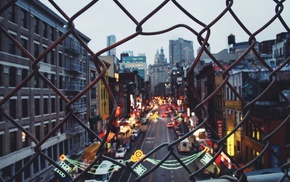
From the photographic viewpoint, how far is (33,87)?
61.5ft

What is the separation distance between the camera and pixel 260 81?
1997 cm

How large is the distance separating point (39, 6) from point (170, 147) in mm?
20743

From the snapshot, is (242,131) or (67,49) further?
(67,49)

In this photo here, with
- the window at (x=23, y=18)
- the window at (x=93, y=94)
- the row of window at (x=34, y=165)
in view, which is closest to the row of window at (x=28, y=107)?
the row of window at (x=34, y=165)

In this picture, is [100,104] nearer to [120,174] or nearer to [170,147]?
[120,174]

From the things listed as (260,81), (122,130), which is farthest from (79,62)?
(122,130)

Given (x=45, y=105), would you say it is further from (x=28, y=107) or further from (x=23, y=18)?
(x=23, y=18)

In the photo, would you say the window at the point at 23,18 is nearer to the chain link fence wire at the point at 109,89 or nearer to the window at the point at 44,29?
the window at the point at 44,29

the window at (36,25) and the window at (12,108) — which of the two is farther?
the window at (36,25)

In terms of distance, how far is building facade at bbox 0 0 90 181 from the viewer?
15.8 meters

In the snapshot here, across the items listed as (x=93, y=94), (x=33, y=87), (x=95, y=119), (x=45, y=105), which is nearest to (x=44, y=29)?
(x=33, y=87)

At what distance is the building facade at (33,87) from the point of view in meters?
15.8

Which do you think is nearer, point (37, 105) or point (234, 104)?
point (37, 105)

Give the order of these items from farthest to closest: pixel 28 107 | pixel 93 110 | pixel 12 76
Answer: pixel 93 110 → pixel 28 107 → pixel 12 76
